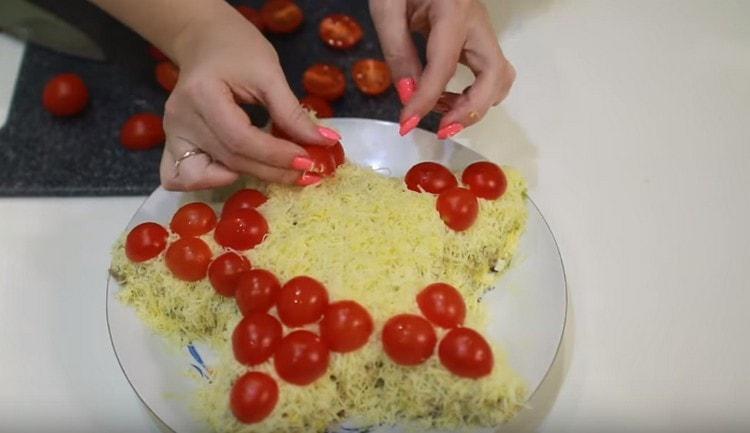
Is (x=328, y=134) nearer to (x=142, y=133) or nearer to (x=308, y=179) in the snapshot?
(x=308, y=179)

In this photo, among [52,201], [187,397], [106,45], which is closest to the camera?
[187,397]

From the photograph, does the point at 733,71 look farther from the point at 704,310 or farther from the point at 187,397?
the point at 187,397

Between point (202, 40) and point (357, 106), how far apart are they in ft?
1.12

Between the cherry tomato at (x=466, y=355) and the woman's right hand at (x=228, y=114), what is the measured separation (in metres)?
0.27

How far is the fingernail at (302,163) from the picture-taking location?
0.90 m

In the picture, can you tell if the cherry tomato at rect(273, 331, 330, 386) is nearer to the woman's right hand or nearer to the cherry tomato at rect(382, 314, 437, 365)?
the cherry tomato at rect(382, 314, 437, 365)

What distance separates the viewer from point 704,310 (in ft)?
3.36

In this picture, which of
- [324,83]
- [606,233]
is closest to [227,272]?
[324,83]

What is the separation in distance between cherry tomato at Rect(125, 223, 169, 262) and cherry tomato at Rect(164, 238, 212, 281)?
0.05 ft

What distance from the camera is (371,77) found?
121 centimetres

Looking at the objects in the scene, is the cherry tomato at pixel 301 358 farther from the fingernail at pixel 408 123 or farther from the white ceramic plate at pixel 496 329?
the fingernail at pixel 408 123

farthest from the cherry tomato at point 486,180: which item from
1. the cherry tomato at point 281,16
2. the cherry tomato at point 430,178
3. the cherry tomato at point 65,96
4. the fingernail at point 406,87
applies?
the cherry tomato at point 65,96

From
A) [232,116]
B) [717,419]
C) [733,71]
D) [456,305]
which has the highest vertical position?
[733,71]

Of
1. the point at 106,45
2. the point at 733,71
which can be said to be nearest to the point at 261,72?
the point at 106,45
